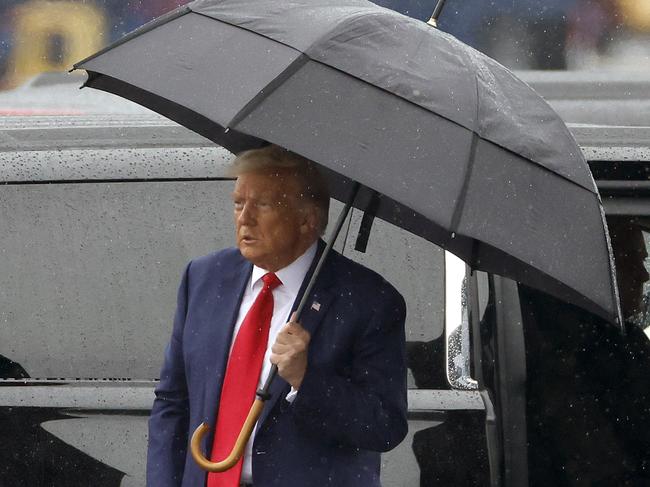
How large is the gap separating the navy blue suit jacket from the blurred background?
520cm

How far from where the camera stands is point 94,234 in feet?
11.8

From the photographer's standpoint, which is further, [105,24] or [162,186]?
[105,24]

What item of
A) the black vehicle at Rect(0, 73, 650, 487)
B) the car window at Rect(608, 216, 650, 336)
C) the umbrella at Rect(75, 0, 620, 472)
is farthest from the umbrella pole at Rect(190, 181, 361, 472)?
the car window at Rect(608, 216, 650, 336)

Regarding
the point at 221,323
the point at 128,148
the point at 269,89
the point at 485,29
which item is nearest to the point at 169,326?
the point at 128,148

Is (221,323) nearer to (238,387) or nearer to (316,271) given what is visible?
(238,387)

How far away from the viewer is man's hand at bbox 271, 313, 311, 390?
274 centimetres

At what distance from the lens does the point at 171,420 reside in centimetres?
305

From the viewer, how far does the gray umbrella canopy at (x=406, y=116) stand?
2.53 meters

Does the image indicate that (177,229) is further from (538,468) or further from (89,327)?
(538,468)

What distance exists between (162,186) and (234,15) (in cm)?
84

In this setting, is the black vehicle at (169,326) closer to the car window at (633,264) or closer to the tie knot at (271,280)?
the car window at (633,264)

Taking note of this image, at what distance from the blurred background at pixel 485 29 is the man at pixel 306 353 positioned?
5.20 metres

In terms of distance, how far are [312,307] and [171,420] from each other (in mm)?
414

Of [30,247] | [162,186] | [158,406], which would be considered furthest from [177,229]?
[158,406]
